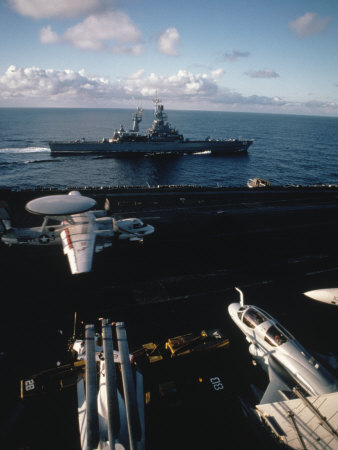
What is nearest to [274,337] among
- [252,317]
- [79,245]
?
[252,317]

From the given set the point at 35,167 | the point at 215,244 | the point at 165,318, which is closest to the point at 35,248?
the point at 165,318

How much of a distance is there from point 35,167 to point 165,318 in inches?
3490

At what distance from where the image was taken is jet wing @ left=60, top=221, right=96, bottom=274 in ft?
72.7

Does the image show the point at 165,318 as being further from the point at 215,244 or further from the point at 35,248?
the point at 35,248

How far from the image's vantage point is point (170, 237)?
110 ft

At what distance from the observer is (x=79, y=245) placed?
24594mm

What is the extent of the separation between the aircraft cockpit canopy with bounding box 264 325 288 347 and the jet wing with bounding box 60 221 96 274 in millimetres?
14558

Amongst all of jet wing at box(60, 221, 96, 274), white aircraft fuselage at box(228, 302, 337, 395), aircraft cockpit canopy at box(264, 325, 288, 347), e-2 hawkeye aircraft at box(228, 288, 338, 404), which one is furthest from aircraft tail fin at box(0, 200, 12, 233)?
aircraft cockpit canopy at box(264, 325, 288, 347)

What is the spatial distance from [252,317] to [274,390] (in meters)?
4.46

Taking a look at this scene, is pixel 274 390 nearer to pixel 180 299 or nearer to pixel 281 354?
pixel 281 354

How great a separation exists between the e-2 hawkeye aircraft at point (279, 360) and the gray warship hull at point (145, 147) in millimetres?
104186

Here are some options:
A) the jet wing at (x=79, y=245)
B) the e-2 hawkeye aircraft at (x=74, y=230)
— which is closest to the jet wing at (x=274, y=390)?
the jet wing at (x=79, y=245)

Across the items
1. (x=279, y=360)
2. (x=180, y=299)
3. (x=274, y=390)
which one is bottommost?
(x=180, y=299)

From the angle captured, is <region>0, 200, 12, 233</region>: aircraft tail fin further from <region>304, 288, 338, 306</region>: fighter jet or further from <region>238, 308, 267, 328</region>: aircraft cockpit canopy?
<region>304, 288, 338, 306</region>: fighter jet
